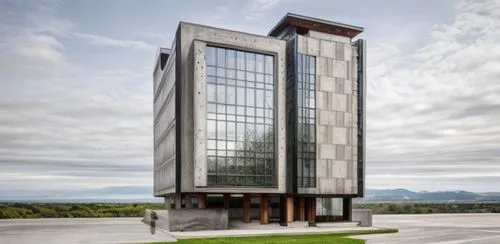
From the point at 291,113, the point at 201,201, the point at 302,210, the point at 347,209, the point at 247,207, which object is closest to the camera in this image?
the point at 201,201

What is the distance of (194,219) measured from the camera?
5384 cm

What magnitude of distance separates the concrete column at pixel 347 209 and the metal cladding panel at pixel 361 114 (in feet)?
7.29

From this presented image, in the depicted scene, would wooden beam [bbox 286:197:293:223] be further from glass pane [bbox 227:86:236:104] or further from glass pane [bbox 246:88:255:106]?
glass pane [bbox 227:86:236:104]

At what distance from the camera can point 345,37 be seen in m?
69.6

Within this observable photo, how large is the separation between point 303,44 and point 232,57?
1002cm

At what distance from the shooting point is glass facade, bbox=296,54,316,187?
61603 millimetres

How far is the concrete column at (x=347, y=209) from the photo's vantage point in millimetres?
68188

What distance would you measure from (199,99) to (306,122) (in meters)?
14.3

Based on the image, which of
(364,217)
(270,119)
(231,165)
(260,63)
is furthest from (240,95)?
(364,217)

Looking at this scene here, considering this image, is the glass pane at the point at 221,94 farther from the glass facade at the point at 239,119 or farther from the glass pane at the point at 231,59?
the glass pane at the point at 231,59

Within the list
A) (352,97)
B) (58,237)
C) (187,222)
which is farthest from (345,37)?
(58,237)

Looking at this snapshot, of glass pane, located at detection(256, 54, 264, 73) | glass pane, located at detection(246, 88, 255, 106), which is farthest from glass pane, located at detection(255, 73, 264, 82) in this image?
glass pane, located at detection(246, 88, 255, 106)

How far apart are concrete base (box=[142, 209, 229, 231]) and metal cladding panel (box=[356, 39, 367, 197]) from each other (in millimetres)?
20576

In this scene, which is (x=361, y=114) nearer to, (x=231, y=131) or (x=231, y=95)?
(x=231, y=95)
